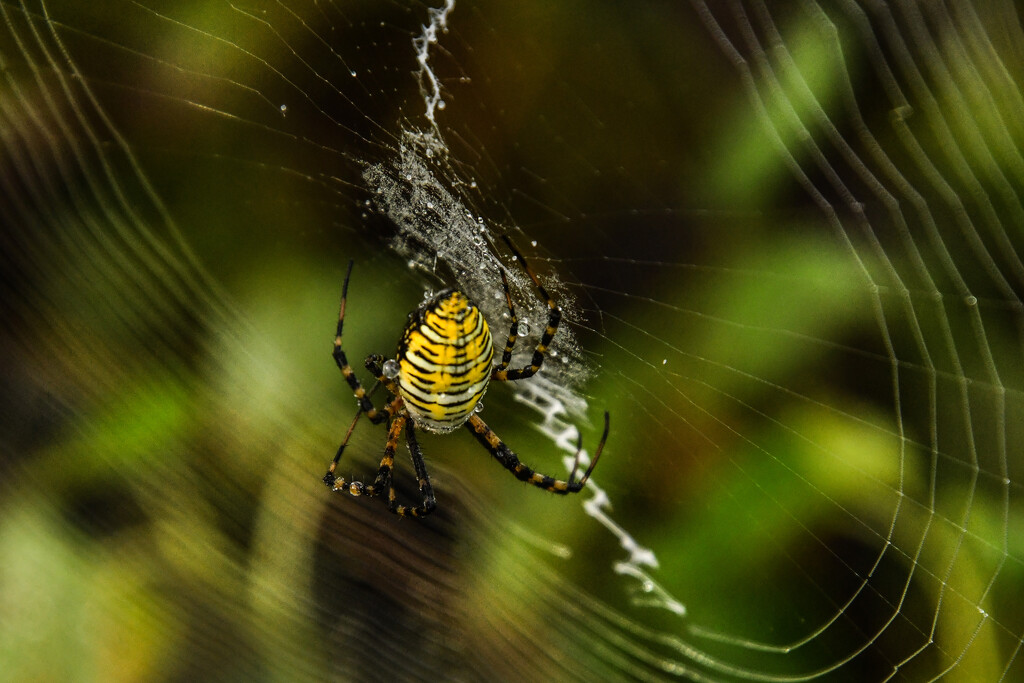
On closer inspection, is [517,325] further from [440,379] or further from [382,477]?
[382,477]

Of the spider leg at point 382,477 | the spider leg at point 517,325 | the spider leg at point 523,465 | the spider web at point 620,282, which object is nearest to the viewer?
the spider web at point 620,282

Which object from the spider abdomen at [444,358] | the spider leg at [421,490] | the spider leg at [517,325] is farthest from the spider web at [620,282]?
the spider abdomen at [444,358]

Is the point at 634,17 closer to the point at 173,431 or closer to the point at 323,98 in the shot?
the point at 323,98

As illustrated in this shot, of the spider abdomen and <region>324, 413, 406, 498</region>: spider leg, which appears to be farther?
<region>324, 413, 406, 498</region>: spider leg

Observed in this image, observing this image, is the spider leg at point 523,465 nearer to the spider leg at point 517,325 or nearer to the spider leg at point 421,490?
the spider leg at point 421,490

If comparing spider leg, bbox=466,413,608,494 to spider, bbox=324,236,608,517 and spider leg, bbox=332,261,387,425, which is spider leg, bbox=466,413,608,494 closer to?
spider, bbox=324,236,608,517

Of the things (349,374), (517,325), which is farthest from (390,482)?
(517,325)

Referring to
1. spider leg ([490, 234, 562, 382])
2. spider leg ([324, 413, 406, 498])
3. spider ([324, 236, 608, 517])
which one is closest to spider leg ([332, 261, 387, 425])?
spider ([324, 236, 608, 517])
